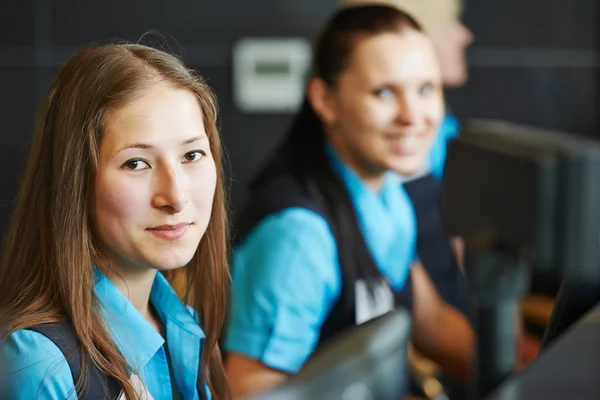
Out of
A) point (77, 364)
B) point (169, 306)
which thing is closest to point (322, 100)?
point (169, 306)

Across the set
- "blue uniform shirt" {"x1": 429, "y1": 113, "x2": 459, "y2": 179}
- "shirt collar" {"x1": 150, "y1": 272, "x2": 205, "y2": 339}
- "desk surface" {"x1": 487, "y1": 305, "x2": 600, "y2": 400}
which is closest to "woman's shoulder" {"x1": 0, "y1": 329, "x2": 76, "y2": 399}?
"shirt collar" {"x1": 150, "y1": 272, "x2": 205, "y2": 339}

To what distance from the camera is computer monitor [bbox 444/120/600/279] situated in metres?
0.61

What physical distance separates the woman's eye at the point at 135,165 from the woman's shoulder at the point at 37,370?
127 mm

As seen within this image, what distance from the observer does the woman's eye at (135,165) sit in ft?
2.11

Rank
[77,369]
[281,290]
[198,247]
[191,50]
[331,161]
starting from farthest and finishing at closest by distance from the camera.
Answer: [191,50] → [331,161] → [281,290] → [198,247] → [77,369]

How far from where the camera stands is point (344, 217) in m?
1.19

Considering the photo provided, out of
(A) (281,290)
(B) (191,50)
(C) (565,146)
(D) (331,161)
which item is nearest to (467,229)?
(C) (565,146)

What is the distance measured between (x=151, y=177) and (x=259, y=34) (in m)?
1.92

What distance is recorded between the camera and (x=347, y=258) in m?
1.13

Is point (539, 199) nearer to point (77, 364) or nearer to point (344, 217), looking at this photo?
point (77, 364)

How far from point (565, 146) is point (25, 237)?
0.38 meters

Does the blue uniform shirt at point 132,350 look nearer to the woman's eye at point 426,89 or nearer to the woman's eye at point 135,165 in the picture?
the woman's eye at point 135,165

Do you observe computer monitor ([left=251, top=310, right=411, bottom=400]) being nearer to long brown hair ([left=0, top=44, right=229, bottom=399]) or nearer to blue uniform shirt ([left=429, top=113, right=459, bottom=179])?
long brown hair ([left=0, top=44, right=229, bottom=399])

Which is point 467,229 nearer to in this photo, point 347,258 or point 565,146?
point 565,146
